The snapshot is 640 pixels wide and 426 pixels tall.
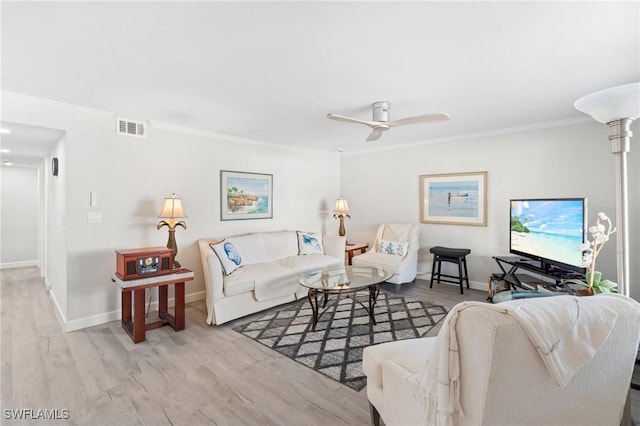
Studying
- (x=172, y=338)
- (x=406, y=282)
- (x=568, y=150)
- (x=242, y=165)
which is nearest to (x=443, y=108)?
(x=568, y=150)

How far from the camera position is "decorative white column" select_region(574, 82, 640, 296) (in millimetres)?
1884

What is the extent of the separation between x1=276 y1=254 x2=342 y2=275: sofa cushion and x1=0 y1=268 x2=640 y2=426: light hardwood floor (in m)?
1.09

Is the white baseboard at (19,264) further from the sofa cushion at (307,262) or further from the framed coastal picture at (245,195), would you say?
the sofa cushion at (307,262)

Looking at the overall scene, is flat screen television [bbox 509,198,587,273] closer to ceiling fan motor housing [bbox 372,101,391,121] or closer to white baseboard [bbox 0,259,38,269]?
ceiling fan motor housing [bbox 372,101,391,121]

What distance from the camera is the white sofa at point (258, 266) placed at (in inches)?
129

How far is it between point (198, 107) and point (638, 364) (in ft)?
14.6

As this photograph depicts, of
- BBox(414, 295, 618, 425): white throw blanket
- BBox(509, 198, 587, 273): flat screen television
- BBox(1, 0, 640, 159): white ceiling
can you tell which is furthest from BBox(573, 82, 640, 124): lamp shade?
BBox(414, 295, 618, 425): white throw blanket

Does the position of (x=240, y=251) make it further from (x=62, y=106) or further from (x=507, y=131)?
(x=507, y=131)

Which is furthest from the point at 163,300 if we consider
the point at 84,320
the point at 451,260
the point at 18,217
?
the point at 18,217

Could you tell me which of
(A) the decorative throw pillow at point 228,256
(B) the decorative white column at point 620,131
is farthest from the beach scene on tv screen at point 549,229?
(A) the decorative throw pillow at point 228,256

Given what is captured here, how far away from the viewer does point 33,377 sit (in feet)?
7.48

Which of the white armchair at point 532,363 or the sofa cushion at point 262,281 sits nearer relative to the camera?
the white armchair at point 532,363

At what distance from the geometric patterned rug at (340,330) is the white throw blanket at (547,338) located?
1.24m

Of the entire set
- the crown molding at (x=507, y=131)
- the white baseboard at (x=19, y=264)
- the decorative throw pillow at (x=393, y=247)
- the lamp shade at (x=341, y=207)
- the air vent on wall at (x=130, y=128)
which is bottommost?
the white baseboard at (x=19, y=264)
